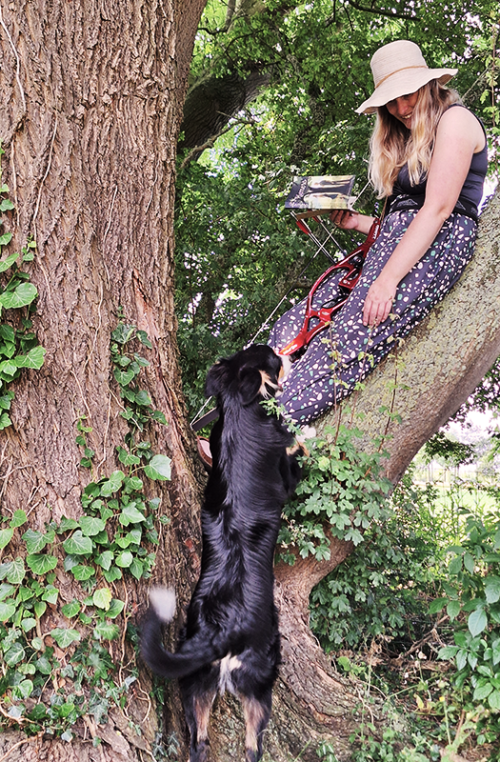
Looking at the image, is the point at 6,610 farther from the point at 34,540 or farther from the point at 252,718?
the point at 252,718

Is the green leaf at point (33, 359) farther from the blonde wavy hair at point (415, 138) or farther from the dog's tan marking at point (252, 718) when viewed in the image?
the blonde wavy hair at point (415, 138)

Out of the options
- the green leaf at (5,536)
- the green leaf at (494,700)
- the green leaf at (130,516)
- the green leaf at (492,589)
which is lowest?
the green leaf at (5,536)

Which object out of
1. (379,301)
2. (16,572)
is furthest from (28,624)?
(379,301)

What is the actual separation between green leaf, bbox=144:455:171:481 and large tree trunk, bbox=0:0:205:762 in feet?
0.35

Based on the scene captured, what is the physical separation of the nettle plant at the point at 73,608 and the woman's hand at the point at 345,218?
1.77 meters

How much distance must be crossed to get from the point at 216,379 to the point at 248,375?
204 millimetres

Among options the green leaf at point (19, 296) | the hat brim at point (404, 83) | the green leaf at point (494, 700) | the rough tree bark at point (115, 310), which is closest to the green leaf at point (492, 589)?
the green leaf at point (494, 700)

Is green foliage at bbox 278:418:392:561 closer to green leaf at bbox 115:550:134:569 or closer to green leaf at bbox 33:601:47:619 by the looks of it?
green leaf at bbox 115:550:134:569

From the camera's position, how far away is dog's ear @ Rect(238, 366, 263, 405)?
2557 mm

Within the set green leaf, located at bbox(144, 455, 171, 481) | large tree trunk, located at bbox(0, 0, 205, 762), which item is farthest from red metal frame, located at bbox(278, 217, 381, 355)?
green leaf, located at bbox(144, 455, 171, 481)

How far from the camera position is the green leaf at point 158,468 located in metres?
2.10

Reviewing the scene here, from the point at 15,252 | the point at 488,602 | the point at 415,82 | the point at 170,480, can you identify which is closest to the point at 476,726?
the point at 488,602

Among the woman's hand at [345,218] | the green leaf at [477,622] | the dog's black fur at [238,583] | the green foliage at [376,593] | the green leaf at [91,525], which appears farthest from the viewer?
the woman's hand at [345,218]

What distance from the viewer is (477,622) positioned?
86.8 inches
